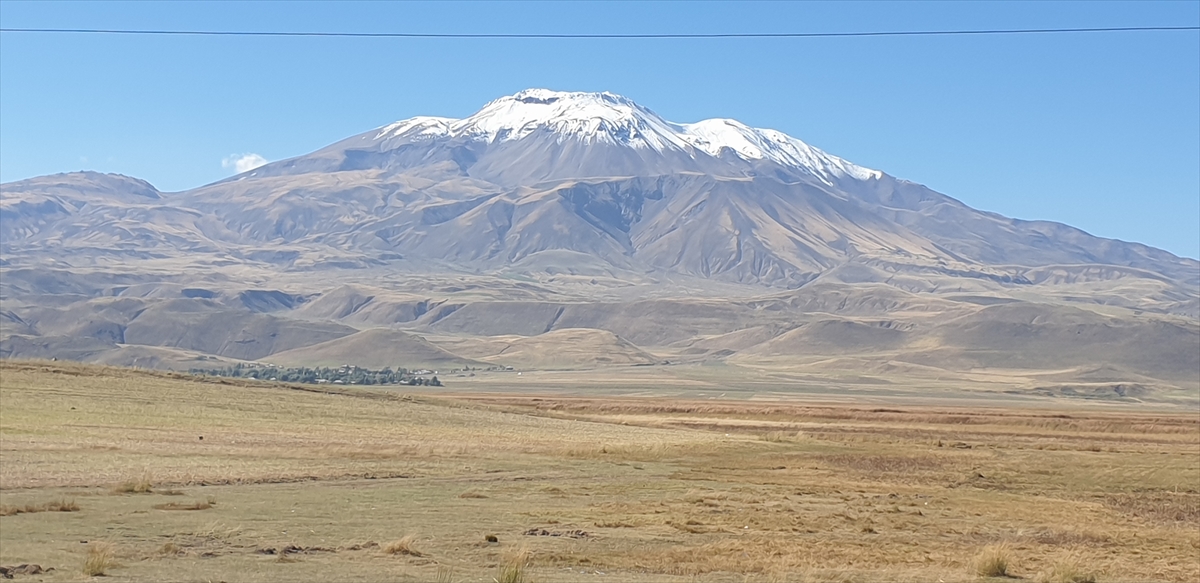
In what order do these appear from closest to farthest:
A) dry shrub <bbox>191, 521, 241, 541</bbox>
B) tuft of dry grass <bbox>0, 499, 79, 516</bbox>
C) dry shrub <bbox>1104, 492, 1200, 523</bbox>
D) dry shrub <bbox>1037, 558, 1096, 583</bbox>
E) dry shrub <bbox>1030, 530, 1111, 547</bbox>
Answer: dry shrub <bbox>1037, 558, 1096, 583</bbox>
dry shrub <bbox>191, 521, 241, 541</bbox>
tuft of dry grass <bbox>0, 499, 79, 516</bbox>
dry shrub <bbox>1030, 530, 1111, 547</bbox>
dry shrub <bbox>1104, 492, 1200, 523</bbox>

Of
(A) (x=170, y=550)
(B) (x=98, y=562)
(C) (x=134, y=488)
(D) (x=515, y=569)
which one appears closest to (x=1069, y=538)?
(D) (x=515, y=569)

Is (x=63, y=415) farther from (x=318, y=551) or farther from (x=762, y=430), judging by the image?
(x=762, y=430)

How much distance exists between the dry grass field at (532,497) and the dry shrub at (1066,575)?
2.6 inches

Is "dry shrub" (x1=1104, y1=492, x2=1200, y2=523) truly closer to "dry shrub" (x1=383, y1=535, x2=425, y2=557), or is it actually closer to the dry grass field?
the dry grass field

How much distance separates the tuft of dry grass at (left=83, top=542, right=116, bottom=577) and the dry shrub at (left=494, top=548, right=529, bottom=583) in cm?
497

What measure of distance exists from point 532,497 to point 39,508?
1036 centimetres

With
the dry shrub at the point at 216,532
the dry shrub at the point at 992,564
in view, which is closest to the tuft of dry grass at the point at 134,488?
the dry shrub at the point at 216,532

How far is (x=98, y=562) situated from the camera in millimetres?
16016

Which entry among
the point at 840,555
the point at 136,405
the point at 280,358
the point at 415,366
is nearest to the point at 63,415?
the point at 136,405

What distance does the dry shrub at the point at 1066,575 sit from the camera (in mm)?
17906

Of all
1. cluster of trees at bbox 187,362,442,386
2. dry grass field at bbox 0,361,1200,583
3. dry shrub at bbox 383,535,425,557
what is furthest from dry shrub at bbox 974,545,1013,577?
cluster of trees at bbox 187,362,442,386

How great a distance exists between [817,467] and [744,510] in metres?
13.4

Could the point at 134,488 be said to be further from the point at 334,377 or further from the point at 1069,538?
the point at 334,377

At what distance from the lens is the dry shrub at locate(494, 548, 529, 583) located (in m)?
15.5
